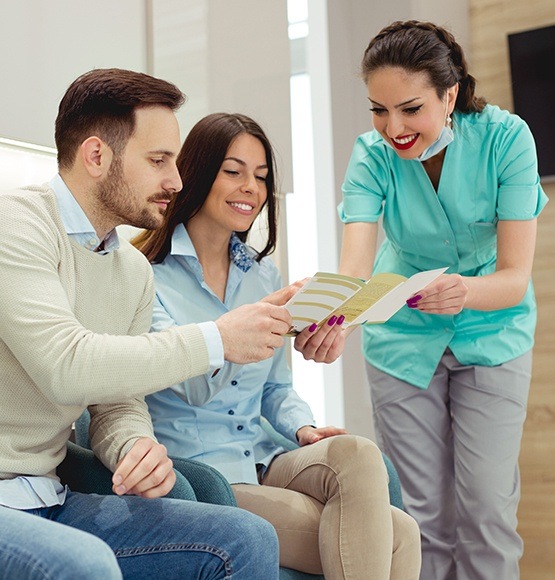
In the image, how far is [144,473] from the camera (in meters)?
1.38

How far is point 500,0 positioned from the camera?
3619 mm

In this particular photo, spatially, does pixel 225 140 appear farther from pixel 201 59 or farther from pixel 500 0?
pixel 500 0

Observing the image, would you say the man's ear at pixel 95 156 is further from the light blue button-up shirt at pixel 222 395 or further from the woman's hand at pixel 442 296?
the woman's hand at pixel 442 296

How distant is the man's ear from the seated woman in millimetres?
408

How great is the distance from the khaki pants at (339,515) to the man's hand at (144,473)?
380mm

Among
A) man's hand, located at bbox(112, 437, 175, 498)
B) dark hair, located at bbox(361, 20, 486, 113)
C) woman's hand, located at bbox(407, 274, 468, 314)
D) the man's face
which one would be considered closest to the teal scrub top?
dark hair, located at bbox(361, 20, 486, 113)

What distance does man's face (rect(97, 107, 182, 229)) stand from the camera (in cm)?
153

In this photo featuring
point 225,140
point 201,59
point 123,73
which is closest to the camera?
point 123,73

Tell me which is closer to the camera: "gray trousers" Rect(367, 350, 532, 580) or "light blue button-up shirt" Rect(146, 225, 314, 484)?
"light blue button-up shirt" Rect(146, 225, 314, 484)

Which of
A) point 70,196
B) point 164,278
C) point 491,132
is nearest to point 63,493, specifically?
point 70,196

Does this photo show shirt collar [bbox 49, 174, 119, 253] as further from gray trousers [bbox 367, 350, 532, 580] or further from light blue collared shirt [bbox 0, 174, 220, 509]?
gray trousers [bbox 367, 350, 532, 580]

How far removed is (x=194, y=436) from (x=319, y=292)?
515 mm

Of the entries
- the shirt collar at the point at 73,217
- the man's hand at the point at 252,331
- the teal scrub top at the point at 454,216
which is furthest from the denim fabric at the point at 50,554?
the teal scrub top at the point at 454,216

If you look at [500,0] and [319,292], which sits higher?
[500,0]
